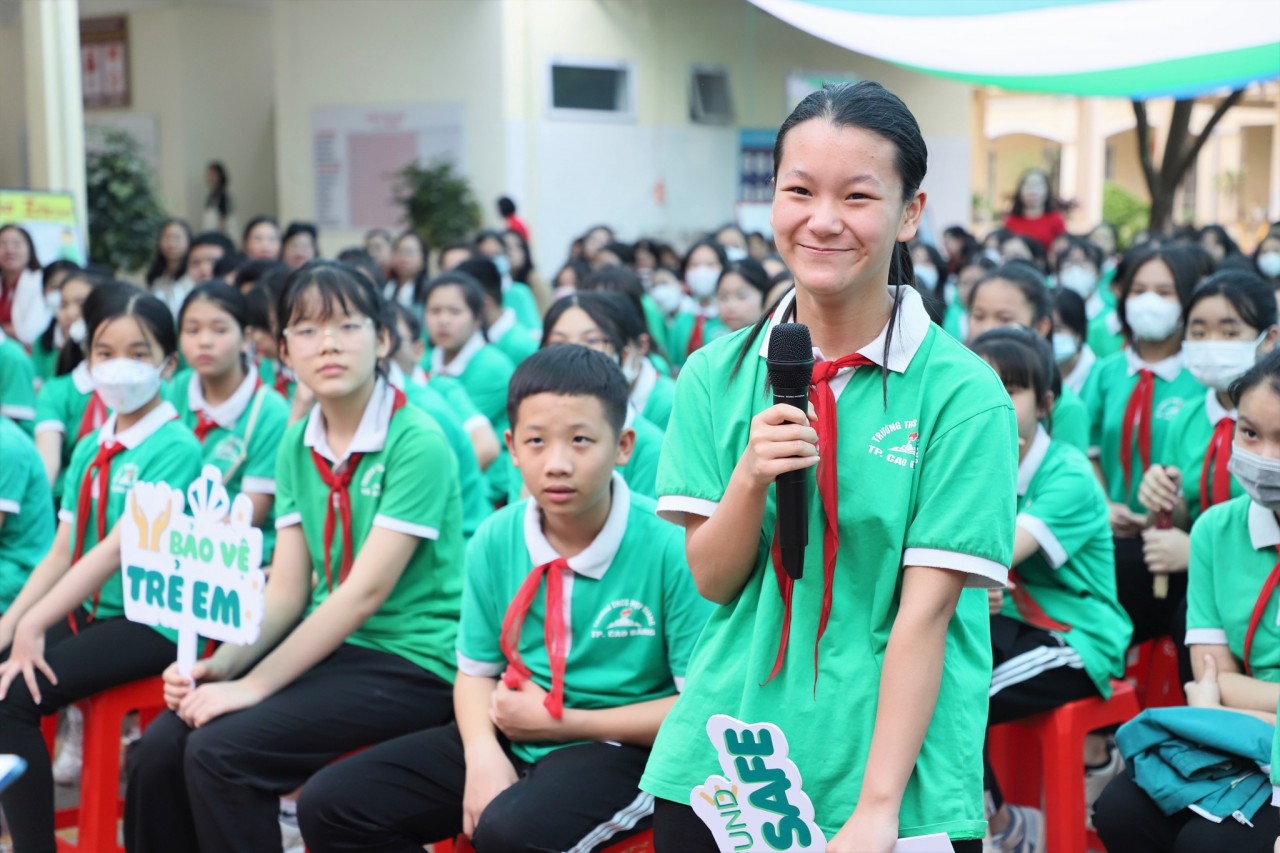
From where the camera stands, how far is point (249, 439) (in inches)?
147

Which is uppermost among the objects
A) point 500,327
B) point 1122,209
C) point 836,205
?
point 1122,209

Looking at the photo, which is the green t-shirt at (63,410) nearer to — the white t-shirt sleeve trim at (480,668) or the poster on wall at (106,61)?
the white t-shirt sleeve trim at (480,668)

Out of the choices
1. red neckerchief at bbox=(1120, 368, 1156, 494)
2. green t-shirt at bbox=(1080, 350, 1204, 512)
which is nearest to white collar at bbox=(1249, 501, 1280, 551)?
green t-shirt at bbox=(1080, 350, 1204, 512)

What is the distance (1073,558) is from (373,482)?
1539 mm

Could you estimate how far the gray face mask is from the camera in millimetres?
2506

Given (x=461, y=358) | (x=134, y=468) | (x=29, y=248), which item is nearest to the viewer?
(x=134, y=468)

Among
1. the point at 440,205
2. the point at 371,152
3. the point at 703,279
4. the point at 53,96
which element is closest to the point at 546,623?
the point at 703,279

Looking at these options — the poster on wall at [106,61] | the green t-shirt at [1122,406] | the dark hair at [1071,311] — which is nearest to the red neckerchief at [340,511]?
the green t-shirt at [1122,406]

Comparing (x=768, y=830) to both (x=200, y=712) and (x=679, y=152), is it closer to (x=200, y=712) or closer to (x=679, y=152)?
(x=200, y=712)

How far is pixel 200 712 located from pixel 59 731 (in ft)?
5.92

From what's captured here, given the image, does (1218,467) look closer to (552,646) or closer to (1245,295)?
(1245,295)

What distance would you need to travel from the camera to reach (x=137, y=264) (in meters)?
10.5

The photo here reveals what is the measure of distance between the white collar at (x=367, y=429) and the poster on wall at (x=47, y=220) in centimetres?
480

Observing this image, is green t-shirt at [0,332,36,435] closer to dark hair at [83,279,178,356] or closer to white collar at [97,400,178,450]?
dark hair at [83,279,178,356]
